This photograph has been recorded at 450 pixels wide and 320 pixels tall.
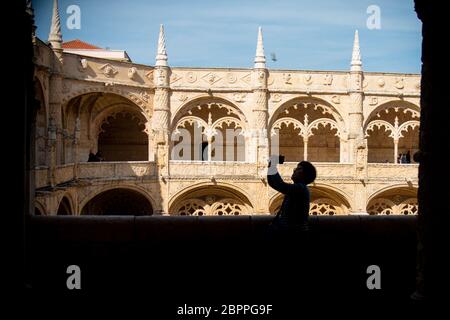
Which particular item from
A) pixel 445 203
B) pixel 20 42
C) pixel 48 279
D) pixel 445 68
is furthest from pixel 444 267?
pixel 20 42

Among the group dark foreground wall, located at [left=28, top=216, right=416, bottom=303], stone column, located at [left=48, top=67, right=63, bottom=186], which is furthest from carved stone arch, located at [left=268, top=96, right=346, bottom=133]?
dark foreground wall, located at [left=28, top=216, right=416, bottom=303]

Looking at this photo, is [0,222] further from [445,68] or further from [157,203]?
[157,203]

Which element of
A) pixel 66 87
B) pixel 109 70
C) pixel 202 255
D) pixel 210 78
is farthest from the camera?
pixel 210 78

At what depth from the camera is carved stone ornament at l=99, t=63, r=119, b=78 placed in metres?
17.9

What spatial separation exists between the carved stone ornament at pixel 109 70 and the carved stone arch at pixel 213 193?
16.3 feet

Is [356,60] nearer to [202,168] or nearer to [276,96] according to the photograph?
[276,96]

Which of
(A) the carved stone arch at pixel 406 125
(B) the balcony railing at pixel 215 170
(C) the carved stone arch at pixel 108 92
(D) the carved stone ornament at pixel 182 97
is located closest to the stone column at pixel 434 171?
(B) the balcony railing at pixel 215 170

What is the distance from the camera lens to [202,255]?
4.71 metres

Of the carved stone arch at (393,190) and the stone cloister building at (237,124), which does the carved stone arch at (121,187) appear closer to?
the stone cloister building at (237,124)

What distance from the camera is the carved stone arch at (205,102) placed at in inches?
772

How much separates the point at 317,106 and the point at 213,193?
5589 mm

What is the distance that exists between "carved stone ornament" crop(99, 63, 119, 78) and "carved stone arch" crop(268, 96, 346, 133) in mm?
6332

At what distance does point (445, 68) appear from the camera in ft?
12.3

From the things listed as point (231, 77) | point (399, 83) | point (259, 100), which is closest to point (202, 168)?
point (259, 100)
